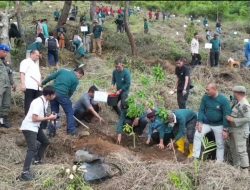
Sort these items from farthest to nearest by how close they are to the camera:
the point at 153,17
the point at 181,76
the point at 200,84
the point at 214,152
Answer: the point at 153,17 < the point at 200,84 < the point at 181,76 < the point at 214,152

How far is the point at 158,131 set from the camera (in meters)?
9.01

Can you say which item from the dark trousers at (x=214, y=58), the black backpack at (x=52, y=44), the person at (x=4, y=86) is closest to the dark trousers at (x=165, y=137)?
the person at (x=4, y=86)

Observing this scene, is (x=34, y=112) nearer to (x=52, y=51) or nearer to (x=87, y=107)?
(x=87, y=107)

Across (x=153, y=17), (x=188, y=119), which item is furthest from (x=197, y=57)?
(x=153, y=17)

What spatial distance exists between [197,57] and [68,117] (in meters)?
10.1

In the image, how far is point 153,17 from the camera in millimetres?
32031

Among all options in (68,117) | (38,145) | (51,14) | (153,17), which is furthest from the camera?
(153,17)

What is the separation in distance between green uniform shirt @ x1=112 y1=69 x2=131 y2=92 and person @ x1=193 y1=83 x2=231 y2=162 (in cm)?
193

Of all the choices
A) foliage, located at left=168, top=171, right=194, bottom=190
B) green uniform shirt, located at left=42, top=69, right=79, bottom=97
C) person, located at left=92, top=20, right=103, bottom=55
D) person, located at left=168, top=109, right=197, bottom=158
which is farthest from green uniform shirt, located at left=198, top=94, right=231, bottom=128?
person, located at left=92, top=20, right=103, bottom=55

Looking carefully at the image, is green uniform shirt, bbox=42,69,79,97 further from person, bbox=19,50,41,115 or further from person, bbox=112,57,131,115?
person, bbox=112,57,131,115

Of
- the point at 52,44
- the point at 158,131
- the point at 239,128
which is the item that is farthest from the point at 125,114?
the point at 52,44

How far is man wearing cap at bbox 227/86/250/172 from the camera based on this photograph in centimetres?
758

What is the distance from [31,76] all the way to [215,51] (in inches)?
428

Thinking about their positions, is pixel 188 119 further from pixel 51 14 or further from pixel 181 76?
pixel 51 14
